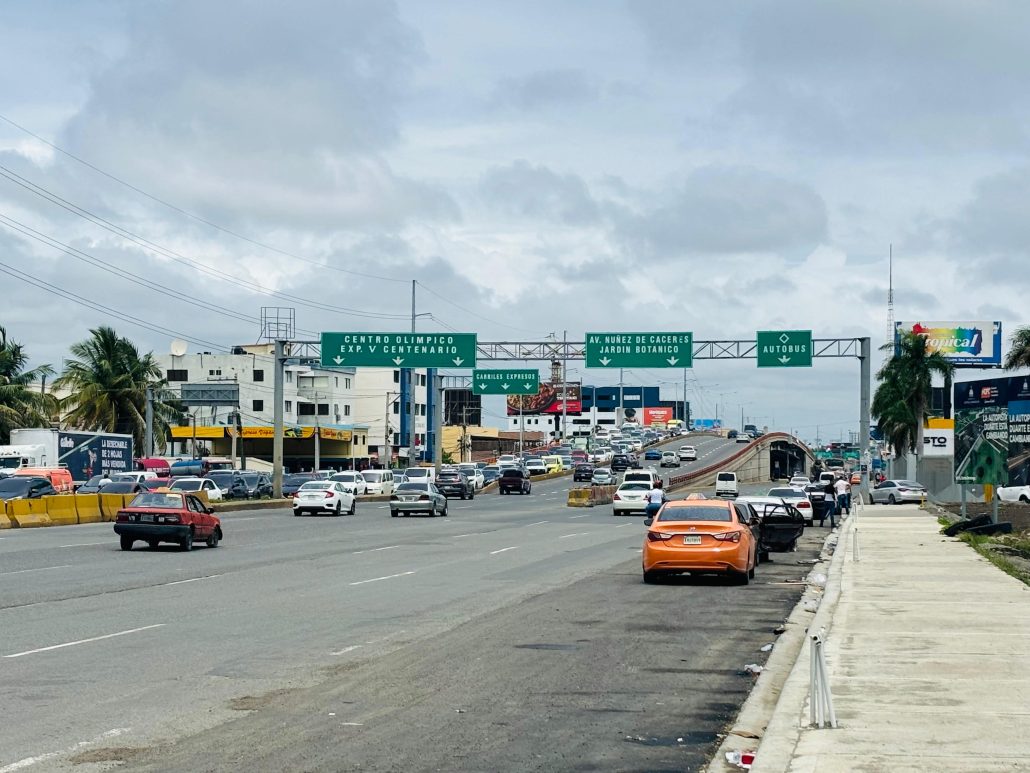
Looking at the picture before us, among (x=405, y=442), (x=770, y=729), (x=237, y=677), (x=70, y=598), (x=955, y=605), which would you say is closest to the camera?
(x=770, y=729)

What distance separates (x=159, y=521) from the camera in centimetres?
3103

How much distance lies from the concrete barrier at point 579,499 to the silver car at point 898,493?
51.0 feet

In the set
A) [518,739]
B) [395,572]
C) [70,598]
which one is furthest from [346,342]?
[518,739]

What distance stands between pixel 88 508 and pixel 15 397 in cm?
3173

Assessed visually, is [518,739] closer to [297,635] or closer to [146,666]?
[146,666]

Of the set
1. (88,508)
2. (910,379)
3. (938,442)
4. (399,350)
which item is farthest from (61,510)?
(910,379)

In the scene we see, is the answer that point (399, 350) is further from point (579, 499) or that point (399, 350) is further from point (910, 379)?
point (910, 379)

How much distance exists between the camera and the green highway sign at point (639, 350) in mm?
61562

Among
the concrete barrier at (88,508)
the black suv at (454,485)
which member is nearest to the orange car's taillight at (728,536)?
the concrete barrier at (88,508)

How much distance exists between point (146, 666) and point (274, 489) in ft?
168

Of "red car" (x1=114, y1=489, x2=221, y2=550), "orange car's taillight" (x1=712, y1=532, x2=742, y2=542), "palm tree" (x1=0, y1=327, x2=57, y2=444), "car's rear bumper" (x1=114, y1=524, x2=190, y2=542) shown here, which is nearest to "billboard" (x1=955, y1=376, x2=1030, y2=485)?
"orange car's taillight" (x1=712, y1=532, x2=742, y2=542)

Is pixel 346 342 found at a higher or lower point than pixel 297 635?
higher

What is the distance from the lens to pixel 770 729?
9359mm

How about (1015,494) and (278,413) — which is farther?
(278,413)
